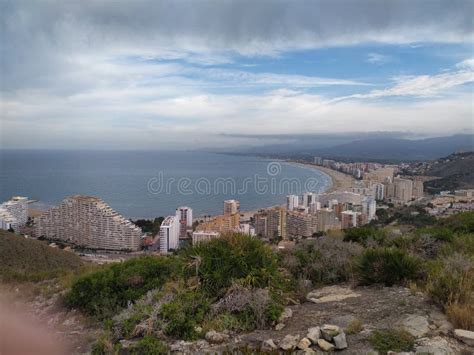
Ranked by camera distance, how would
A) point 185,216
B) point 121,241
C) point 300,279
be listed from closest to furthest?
point 300,279
point 121,241
point 185,216

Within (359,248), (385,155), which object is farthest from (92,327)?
(385,155)

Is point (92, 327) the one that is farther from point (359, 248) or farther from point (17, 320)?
point (359, 248)

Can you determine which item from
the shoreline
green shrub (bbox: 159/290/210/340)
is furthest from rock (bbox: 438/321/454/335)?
the shoreline

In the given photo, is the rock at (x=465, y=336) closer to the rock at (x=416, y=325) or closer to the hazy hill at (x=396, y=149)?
the rock at (x=416, y=325)

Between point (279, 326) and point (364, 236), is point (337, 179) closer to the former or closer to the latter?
point (364, 236)

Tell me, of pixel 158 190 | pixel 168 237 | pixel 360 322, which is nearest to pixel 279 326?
pixel 360 322

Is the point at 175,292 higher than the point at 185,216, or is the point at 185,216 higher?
the point at 175,292
